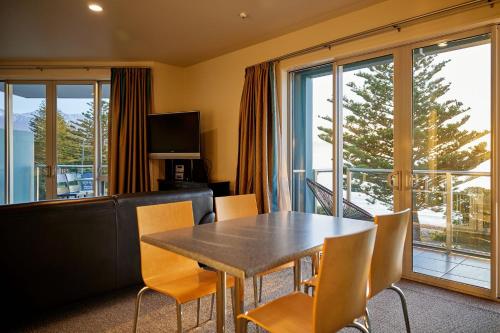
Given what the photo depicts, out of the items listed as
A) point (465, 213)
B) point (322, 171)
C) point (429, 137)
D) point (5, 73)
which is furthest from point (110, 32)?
→ point (465, 213)

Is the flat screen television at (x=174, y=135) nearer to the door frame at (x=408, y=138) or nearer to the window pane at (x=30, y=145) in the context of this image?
the window pane at (x=30, y=145)

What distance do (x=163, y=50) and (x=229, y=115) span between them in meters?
1.29

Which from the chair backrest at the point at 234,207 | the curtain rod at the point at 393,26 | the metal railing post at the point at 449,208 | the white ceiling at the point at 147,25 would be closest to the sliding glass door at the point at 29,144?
the white ceiling at the point at 147,25

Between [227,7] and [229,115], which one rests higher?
[227,7]

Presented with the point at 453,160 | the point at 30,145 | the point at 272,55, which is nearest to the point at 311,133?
the point at 272,55

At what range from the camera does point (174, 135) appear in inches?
192

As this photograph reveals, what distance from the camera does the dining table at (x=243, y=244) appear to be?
1.22 m

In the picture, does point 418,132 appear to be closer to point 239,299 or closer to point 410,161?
point 410,161

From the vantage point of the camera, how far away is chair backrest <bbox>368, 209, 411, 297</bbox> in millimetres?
1533

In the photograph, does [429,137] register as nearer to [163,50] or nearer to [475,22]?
[475,22]

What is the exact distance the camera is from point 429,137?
3.01m

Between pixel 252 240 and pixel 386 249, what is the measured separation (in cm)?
65

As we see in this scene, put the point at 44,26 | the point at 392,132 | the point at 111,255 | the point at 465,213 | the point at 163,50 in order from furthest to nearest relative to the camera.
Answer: the point at 163,50 → the point at 44,26 → the point at 392,132 → the point at 465,213 → the point at 111,255

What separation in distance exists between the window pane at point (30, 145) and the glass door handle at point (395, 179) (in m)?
5.03
